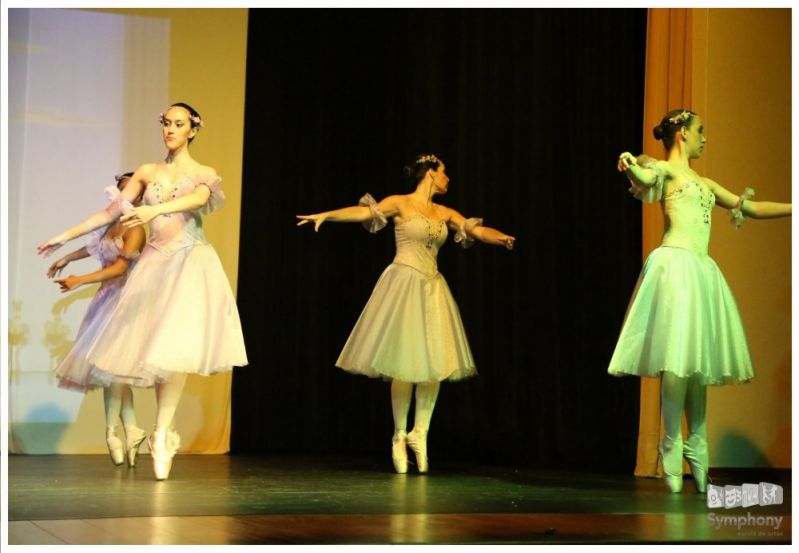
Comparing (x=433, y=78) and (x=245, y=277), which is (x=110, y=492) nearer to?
(x=245, y=277)

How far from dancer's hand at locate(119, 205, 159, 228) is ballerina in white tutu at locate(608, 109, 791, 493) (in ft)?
5.83

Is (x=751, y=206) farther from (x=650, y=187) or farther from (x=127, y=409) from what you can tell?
(x=127, y=409)

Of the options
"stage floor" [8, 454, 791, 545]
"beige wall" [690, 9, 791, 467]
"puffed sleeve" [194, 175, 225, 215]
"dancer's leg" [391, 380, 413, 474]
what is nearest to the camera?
"stage floor" [8, 454, 791, 545]

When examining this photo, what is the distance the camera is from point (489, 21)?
6.52m

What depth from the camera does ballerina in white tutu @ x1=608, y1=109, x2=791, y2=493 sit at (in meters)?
4.27

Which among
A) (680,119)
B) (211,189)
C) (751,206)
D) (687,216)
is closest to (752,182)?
(751,206)

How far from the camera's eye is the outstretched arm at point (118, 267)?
5.35 meters

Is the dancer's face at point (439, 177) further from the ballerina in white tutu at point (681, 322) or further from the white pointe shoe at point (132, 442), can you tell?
the white pointe shoe at point (132, 442)

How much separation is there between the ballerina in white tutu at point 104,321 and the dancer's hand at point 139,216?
0.99 m

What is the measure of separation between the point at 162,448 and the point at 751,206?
254 centimetres

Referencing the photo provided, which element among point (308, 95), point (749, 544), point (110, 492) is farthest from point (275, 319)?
point (749, 544)

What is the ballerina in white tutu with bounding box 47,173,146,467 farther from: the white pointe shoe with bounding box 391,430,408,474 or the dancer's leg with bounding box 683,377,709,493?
the dancer's leg with bounding box 683,377,709,493

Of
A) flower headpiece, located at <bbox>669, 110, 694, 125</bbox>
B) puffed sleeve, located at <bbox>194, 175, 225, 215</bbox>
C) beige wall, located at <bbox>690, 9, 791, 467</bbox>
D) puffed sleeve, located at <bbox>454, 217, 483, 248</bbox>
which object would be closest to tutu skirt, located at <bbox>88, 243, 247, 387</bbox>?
puffed sleeve, located at <bbox>194, 175, 225, 215</bbox>

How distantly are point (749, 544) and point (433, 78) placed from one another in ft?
13.8
